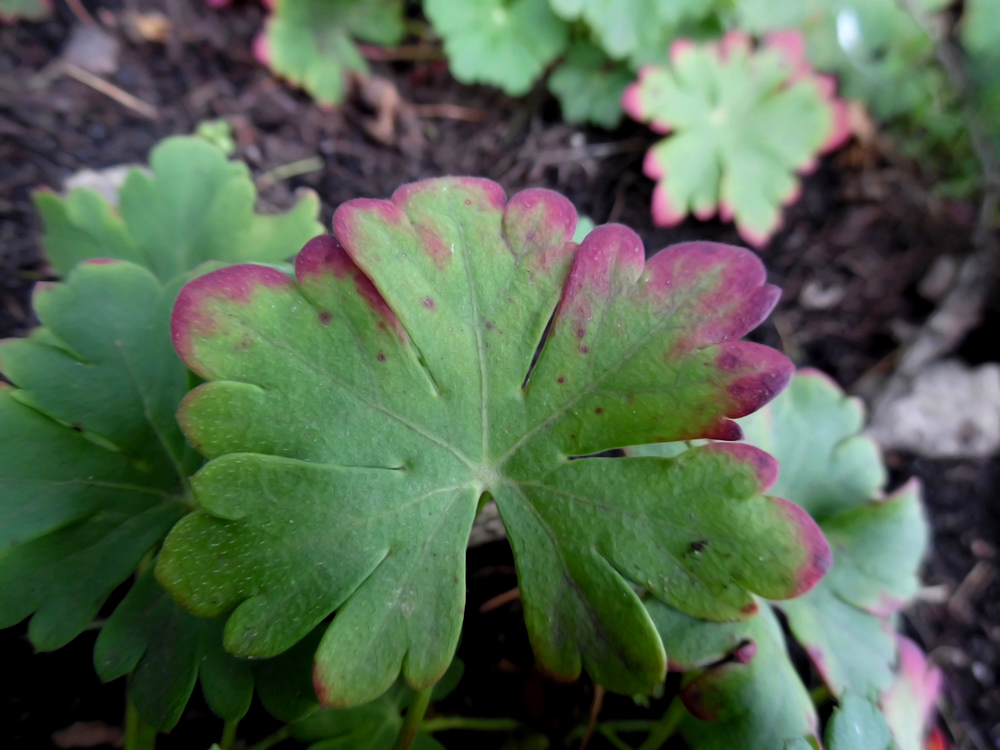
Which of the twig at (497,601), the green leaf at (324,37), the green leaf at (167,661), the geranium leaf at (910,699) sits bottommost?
the geranium leaf at (910,699)

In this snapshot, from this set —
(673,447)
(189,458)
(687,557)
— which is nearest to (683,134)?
(673,447)

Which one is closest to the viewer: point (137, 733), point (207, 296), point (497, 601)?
point (207, 296)

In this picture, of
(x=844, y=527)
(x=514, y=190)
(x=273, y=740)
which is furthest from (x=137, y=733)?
(x=514, y=190)

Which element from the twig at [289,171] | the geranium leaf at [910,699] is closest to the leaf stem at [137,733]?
the geranium leaf at [910,699]

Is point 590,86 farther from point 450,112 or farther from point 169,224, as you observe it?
point 169,224

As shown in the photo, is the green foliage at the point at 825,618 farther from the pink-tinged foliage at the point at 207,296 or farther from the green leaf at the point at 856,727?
the pink-tinged foliage at the point at 207,296
